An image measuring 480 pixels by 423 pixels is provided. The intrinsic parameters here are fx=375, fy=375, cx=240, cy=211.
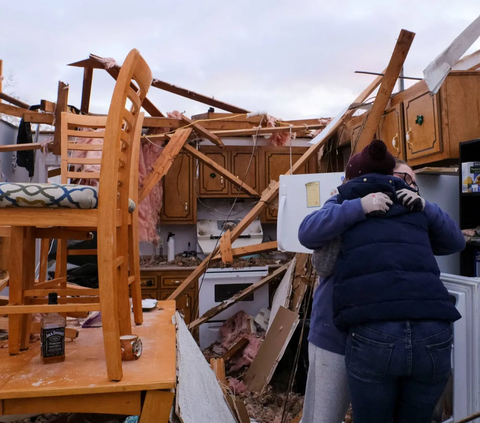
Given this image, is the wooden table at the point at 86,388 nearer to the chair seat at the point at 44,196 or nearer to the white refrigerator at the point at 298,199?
the chair seat at the point at 44,196

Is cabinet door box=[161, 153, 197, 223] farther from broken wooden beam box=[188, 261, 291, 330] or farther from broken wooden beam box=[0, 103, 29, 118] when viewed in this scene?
broken wooden beam box=[0, 103, 29, 118]

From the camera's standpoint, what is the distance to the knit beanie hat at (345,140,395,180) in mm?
1205

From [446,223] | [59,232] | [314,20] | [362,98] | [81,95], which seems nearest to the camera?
[446,223]

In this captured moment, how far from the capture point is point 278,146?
5027mm

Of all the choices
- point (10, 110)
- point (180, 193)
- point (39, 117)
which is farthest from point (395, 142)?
point (10, 110)

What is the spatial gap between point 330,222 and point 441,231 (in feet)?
1.21

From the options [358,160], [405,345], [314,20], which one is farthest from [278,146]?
[405,345]

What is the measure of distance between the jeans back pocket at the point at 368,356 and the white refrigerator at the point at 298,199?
1.47 m

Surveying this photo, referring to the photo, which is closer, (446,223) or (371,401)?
(371,401)

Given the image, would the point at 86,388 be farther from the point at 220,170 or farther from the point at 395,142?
the point at 220,170

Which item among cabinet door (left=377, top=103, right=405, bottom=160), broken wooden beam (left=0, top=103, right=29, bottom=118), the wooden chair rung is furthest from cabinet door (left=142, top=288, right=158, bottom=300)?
the wooden chair rung

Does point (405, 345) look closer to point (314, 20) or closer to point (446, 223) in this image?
point (446, 223)

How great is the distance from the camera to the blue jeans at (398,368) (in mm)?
1020

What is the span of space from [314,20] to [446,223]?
4.40m
